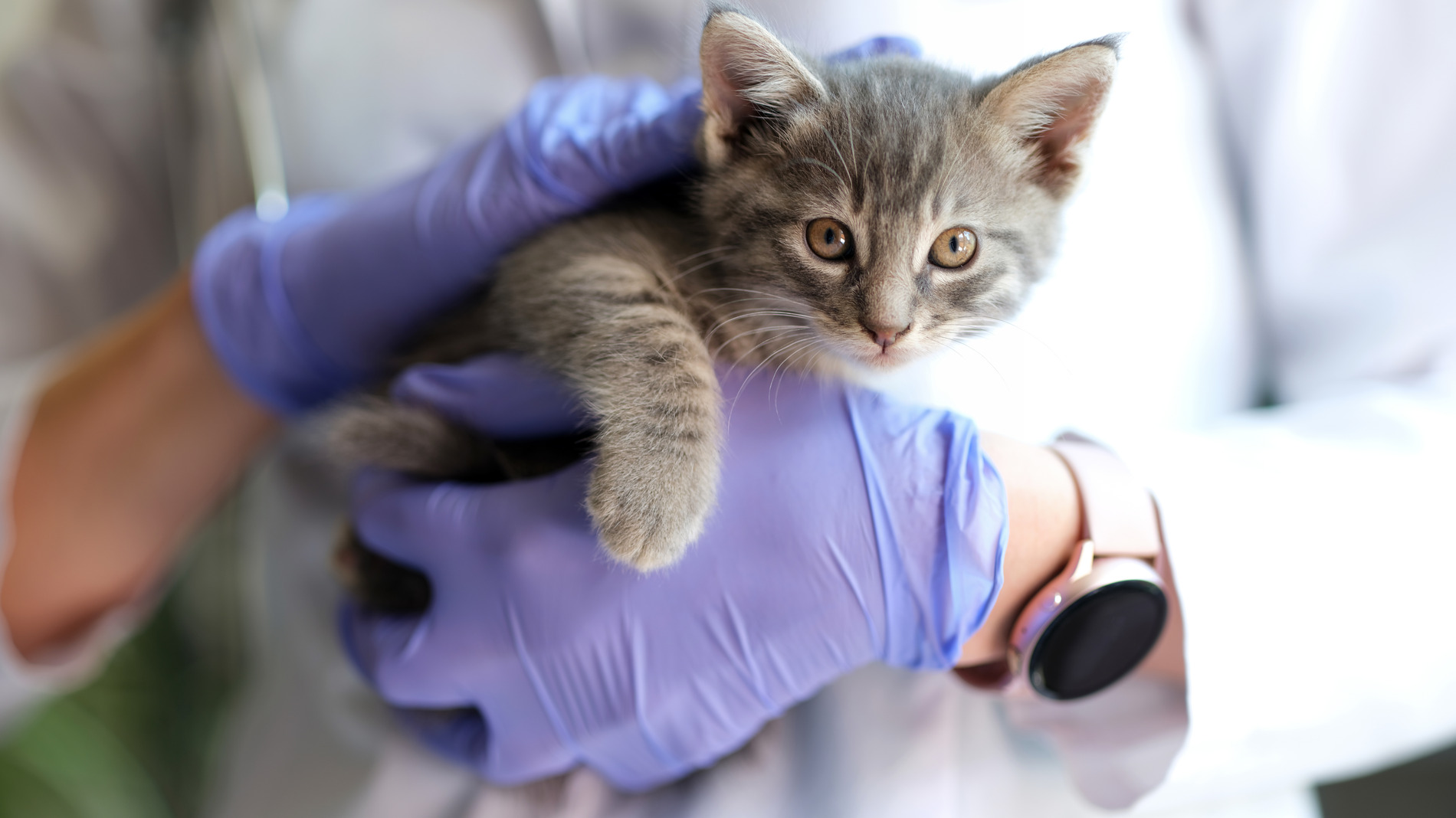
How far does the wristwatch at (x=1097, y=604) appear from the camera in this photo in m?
1.01

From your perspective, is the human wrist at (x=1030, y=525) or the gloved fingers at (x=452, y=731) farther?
the gloved fingers at (x=452, y=731)

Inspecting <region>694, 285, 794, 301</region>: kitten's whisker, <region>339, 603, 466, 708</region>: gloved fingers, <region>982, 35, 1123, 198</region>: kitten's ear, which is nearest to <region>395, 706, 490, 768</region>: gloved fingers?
<region>339, 603, 466, 708</region>: gloved fingers

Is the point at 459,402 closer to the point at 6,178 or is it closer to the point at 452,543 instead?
the point at 452,543

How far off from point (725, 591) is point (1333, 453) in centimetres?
92

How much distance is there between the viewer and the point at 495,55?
153cm

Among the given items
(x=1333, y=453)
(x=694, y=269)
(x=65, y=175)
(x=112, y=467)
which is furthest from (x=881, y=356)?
(x=65, y=175)

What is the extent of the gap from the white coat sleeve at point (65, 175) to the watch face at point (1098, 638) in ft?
5.64

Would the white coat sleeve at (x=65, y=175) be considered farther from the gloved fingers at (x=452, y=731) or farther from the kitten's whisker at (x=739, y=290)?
the kitten's whisker at (x=739, y=290)

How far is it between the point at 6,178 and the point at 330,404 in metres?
0.87

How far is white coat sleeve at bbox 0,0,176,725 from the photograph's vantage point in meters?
1.56

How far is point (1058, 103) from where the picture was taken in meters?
1.05

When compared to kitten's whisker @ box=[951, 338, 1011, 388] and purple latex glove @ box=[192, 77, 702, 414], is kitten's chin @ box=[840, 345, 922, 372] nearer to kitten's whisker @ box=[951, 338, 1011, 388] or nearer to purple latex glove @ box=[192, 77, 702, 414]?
kitten's whisker @ box=[951, 338, 1011, 388]

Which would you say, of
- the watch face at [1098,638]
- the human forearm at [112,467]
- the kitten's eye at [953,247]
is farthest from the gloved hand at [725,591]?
the human forearm at [112,467]

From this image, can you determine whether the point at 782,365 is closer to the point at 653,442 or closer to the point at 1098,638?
the point at 653,442
